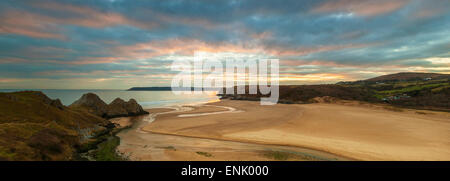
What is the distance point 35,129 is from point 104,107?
775 inches

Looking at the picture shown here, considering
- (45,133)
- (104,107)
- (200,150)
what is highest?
(45,133)

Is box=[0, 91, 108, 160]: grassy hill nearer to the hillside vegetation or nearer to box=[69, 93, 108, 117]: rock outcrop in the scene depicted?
the hillside vegetation

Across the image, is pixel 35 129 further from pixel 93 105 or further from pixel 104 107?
pixel 104 107

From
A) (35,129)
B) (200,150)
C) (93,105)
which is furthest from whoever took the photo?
(93,105)

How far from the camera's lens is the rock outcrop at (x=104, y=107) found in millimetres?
28188

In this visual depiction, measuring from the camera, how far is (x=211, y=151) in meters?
12.7

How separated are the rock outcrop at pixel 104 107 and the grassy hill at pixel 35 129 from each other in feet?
29.0

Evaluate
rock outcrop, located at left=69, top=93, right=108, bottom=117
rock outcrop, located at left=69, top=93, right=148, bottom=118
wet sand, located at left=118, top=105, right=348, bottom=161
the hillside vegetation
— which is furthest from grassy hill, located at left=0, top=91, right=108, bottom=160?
rock outcrop, located at left=69, top=93, right=148, bottom=118

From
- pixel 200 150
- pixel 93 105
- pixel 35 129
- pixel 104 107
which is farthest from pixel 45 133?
pixel 104 107

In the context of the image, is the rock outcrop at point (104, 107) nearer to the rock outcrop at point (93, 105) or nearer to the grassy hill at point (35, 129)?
the rock outcrop at point (93, 105)

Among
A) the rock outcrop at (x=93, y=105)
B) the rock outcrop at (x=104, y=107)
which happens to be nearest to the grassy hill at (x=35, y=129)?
the rock outcrop at (x=93, y=105)

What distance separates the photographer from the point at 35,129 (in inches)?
453

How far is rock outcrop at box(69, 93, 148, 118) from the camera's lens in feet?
92.5
